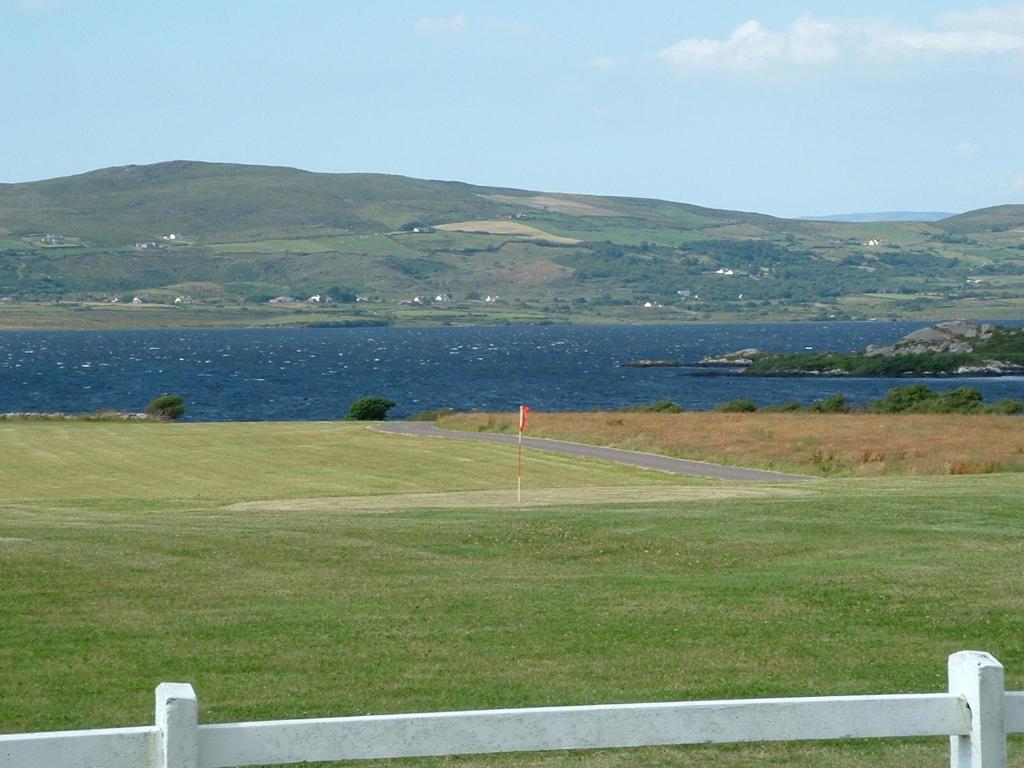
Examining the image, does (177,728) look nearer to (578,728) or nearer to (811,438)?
(578,728)

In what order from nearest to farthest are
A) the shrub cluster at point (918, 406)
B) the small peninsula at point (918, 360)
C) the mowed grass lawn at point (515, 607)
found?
1. the mowed grass lawn at point (515, 607)
2. the shrub cluster at point (918, 406)
3. the small peninsula at point (918, 360)

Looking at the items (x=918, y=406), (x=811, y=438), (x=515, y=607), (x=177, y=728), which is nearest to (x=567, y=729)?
(x=177, y=728)

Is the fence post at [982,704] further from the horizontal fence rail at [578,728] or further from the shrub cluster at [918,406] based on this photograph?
the shrub cluster at [918,406]

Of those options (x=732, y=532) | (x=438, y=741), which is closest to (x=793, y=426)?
(x=732, y=532)

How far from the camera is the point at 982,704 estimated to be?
587cm

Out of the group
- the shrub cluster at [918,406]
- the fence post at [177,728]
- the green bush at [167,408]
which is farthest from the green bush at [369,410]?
the fence post at [177,728]

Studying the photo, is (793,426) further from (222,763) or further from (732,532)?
(222,763)

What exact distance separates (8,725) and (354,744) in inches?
189

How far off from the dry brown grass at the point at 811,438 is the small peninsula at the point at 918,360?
288 ft

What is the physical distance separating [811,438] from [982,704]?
41254 millimetres

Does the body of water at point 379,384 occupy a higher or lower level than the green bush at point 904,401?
lower

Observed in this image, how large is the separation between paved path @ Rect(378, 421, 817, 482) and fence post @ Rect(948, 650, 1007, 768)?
106ft

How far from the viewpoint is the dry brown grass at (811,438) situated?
133 ft

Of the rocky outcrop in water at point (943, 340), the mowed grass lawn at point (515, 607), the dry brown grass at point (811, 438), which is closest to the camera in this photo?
the mowed grass lawn at point (515, 607)
